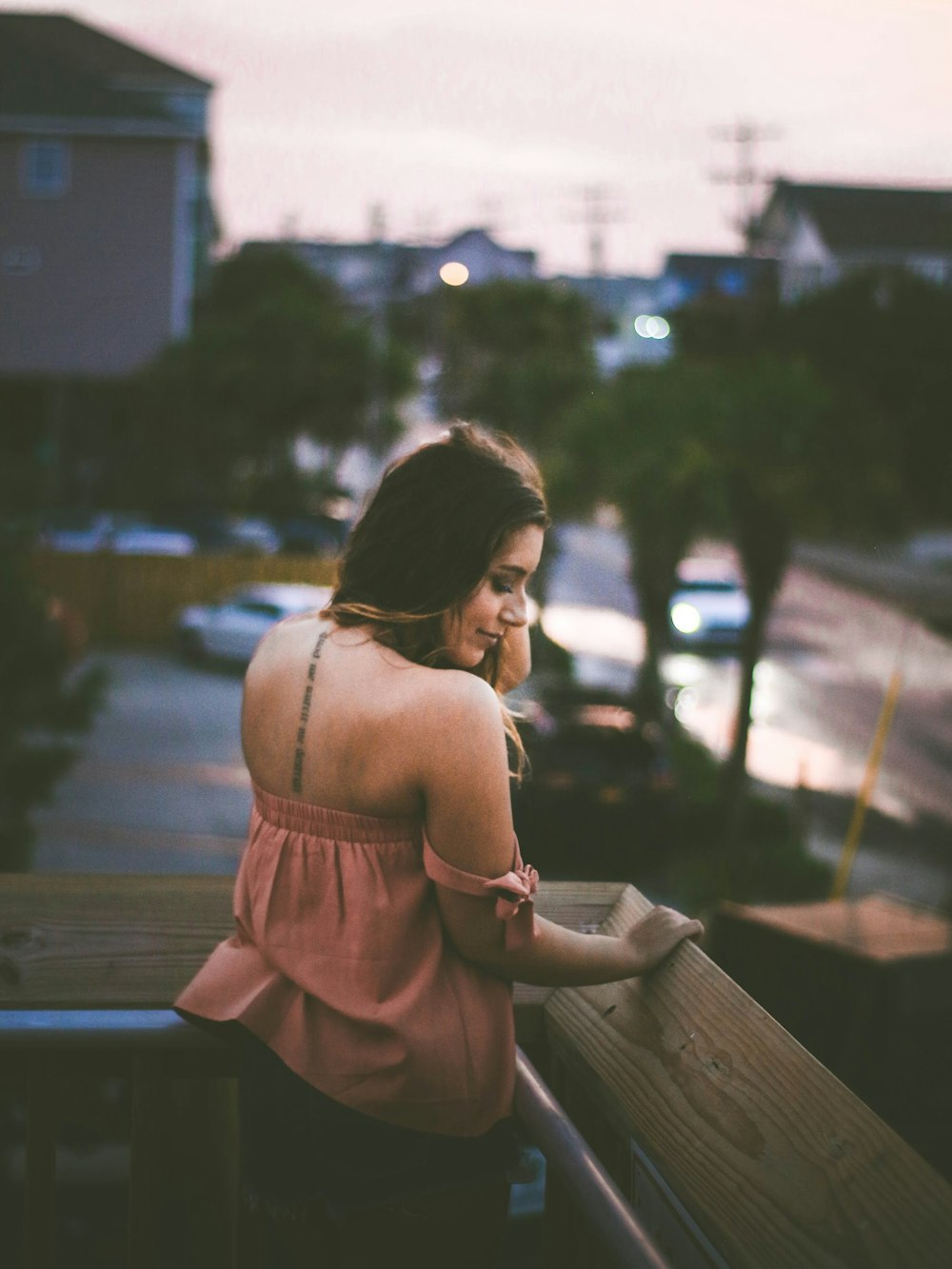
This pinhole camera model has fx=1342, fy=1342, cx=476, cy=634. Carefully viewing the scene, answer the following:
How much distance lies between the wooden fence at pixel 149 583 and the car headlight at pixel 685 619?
6.58 metres

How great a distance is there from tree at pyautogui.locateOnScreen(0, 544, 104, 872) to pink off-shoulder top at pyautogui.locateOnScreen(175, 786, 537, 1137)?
5052 millimetres

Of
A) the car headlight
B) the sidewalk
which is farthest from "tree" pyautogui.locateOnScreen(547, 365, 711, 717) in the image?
the sidewalk

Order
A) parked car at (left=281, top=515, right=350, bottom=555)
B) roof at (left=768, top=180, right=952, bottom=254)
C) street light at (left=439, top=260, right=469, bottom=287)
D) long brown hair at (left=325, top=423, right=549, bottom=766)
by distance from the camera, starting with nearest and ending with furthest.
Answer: long brown hair at (left=325, top=423, right=549, bottom=766) < street light at (left=439, top=260, right=469, bottom=287) < parked car at (left=281, top=515, right=350, bottom=555) < roof at (left=768, top=180, right=952, bottom=254)

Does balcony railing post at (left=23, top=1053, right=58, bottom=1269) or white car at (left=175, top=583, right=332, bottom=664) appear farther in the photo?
white car at (left=175, top=583, right=332, bottom=664)

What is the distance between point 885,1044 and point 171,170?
25.8 meters

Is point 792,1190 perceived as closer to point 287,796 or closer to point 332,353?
point 287,796

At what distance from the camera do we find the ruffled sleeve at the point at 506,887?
53.2 inches

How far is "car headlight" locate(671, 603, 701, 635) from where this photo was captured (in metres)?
24.2

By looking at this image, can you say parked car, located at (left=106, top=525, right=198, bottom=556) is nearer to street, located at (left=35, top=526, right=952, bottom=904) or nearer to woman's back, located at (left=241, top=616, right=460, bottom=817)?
street, located at (left=35, top=526, right=952, bottom=904)

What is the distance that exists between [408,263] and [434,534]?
49821mm

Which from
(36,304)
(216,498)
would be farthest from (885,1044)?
(216,498)

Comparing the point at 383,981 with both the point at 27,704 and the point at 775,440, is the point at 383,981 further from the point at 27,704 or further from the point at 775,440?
the point at 775,440

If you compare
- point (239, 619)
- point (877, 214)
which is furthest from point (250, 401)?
point (877, 214)

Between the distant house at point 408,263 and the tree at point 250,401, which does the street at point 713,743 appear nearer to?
the tree at point 250,401
